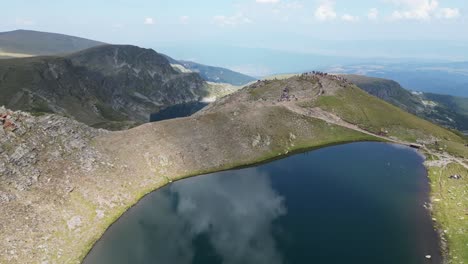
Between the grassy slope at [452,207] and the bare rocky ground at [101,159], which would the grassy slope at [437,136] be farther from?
the bare rocky ground at [101,159]

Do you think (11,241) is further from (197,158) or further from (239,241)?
(197,158)

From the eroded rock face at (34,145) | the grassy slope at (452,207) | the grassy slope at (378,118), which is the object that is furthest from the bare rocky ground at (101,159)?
the grassy slope at (452,207)

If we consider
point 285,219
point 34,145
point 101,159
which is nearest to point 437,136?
point 285,219

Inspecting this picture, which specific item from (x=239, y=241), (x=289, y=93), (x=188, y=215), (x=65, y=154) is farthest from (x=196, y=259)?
(x=289, y=93)

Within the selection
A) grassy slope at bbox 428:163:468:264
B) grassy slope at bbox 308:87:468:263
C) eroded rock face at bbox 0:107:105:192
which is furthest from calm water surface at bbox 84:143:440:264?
eroded rock face at bbox 0:107:105:192

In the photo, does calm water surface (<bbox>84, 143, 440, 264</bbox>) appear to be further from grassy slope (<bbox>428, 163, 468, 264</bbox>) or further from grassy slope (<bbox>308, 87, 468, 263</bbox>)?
grassy slope (<bbox>308, 87, 468, 263</bbox>)
